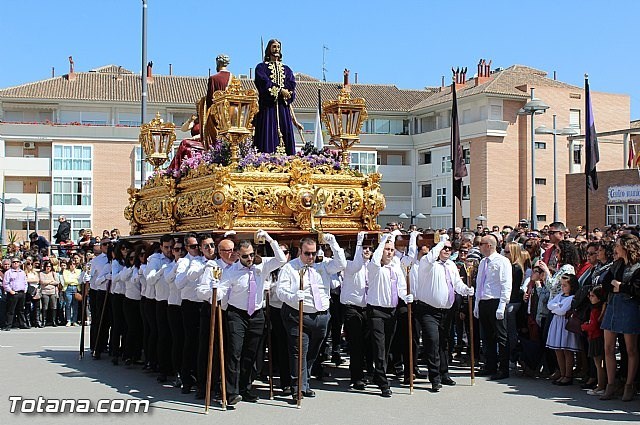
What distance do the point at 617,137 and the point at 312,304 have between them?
49556mm

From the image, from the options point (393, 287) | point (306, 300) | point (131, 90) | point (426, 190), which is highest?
point (131, 90)

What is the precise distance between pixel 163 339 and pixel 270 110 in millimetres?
3738

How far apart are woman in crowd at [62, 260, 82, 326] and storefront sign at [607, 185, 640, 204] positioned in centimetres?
2425

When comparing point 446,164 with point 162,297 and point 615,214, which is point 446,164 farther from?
point 162,297

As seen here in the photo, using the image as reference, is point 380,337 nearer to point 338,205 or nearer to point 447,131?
point 338,205

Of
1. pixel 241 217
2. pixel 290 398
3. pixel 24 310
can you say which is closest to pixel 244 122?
pixel 241 217

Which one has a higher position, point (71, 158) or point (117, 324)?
point (71, 158)

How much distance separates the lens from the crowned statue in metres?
12.8

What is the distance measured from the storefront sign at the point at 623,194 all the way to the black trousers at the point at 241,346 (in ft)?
98.5

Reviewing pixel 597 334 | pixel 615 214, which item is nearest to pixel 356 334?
pixel 597 334

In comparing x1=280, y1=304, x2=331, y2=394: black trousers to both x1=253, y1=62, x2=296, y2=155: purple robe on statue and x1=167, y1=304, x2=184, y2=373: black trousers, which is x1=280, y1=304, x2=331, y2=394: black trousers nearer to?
x1=167, y1=304, x2=184, y2=373: black trousers

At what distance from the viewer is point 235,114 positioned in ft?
37.5

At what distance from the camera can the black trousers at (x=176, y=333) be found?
35.4 ft

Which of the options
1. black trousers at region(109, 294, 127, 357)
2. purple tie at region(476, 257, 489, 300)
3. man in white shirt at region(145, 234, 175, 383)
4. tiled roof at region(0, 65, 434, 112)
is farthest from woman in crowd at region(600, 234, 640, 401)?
tiled roof at region(0, 65, 434, 112)
